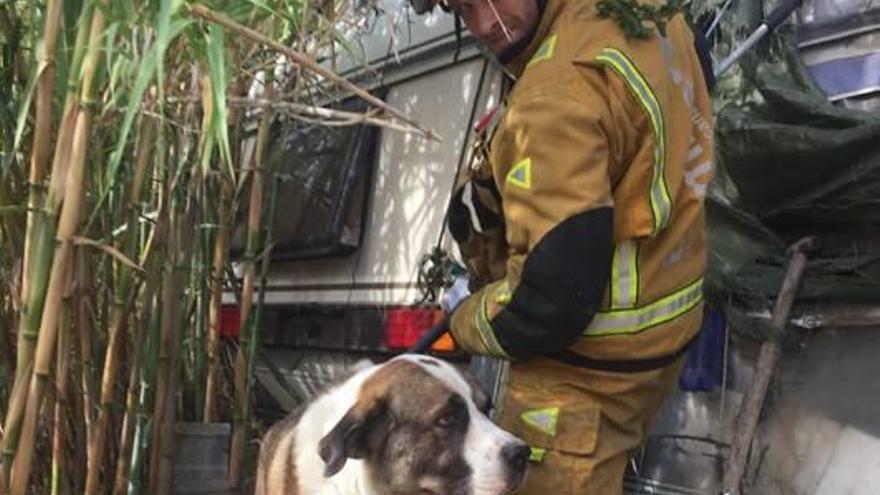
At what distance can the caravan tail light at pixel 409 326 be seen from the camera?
3.44m

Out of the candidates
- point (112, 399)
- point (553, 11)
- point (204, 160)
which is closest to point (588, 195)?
point (553, 11)

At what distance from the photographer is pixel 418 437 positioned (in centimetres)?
266

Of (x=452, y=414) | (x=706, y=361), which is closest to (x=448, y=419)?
(x=452, y=414)

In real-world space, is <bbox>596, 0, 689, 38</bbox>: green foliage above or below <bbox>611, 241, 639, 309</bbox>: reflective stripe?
above

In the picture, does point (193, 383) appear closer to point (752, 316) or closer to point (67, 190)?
point (67, 190)

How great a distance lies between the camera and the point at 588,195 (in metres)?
2.25

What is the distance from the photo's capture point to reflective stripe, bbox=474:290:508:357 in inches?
96.5

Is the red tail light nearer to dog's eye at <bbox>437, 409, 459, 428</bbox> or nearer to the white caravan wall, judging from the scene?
the white caravan wall

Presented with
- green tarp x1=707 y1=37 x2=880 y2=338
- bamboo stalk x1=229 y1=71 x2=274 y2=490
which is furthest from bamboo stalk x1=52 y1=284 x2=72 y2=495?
green tarp x1=707 y1=37 x2=880 y2=338

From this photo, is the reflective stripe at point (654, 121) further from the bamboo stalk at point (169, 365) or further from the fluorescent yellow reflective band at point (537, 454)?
the bamboo stalk at point (169, 365)

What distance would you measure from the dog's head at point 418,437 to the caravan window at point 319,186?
1.36m

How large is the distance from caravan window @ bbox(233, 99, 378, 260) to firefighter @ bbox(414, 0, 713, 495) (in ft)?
4.84

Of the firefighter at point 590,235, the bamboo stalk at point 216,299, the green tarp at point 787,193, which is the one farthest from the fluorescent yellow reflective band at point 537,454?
the bamboo stalk at point 216,299

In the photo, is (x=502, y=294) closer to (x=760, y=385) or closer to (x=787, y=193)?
(x=760, y=385)
